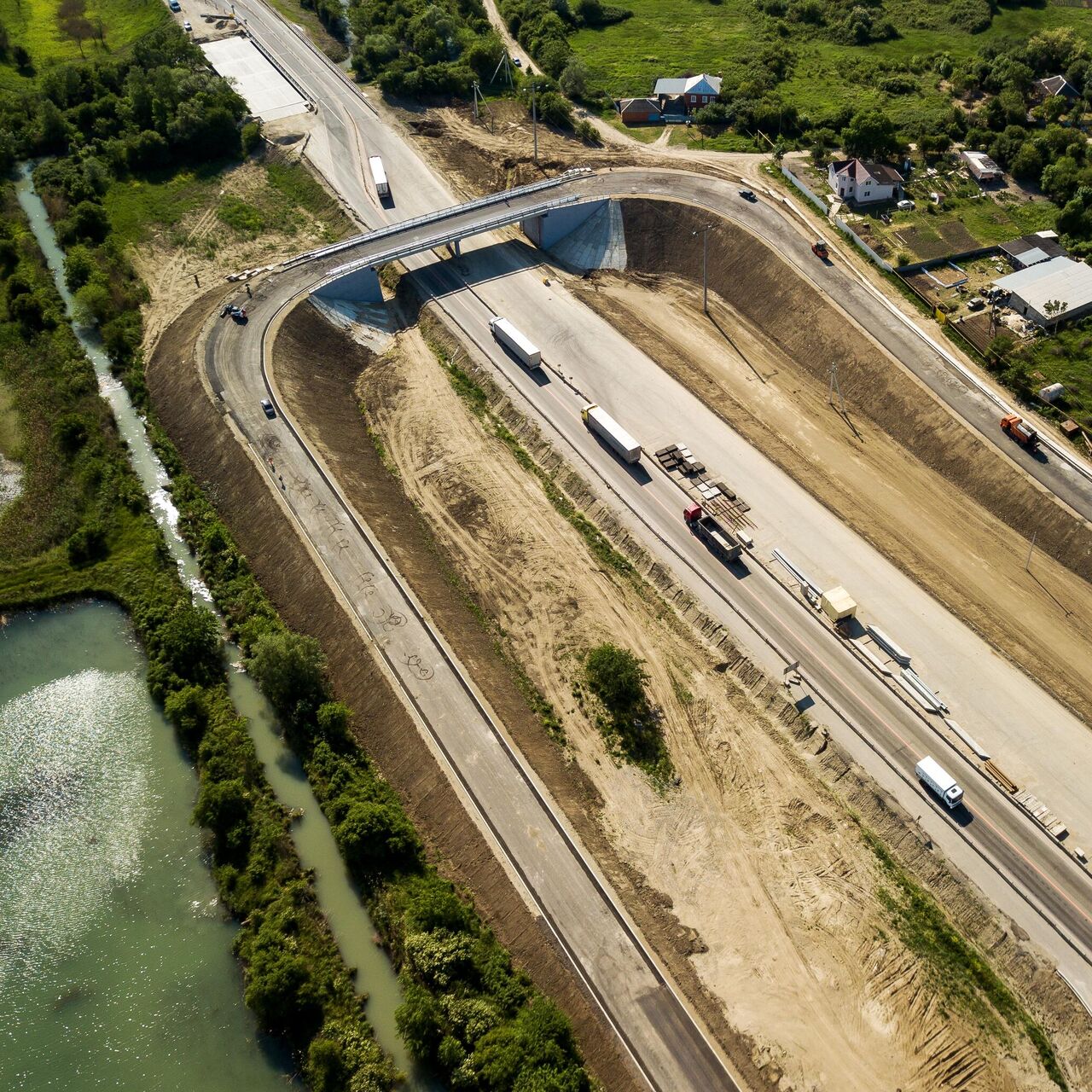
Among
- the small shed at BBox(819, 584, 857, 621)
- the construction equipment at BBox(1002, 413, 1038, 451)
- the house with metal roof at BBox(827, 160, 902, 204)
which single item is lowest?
the small shed at BBox(819, 584, 857, 621)

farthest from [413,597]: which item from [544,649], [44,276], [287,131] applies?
[287,131]

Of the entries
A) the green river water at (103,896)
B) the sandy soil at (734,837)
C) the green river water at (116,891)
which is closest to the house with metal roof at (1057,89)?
the sandy soil at (734,837)

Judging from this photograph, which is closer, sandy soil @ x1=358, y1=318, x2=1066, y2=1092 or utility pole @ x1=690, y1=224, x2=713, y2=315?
sandy soil @ x1=358, y1=318, x2=1066, y2=1092

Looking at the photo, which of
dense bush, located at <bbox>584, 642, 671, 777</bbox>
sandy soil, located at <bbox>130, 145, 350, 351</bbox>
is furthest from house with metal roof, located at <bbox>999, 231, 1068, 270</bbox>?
sandy soil, located at <bbox>130, 145, 350, 351</bbox>

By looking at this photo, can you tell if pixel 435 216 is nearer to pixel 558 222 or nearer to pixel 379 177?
pixel 558 222

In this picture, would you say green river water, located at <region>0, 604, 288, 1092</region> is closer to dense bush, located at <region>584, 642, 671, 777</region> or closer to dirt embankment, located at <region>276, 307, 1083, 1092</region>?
dirt embankment, located at <region>276, 307, 1083, 1092</region>

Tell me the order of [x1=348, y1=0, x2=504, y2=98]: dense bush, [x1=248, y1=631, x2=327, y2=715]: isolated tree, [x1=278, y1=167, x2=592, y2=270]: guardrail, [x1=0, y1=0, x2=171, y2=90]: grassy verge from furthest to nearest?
[x1=0, y1=0, x2=171, y2=90]: grassy verge
[x1=348, y1=0, x2=504, y2=98]: dense bush
[x1=278, y1=167, x2=592, y2=270]: guardrail
[x1=248, y1=631, x2=327, y2=715]: isolated tree

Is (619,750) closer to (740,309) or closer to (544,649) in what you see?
(544,649)
